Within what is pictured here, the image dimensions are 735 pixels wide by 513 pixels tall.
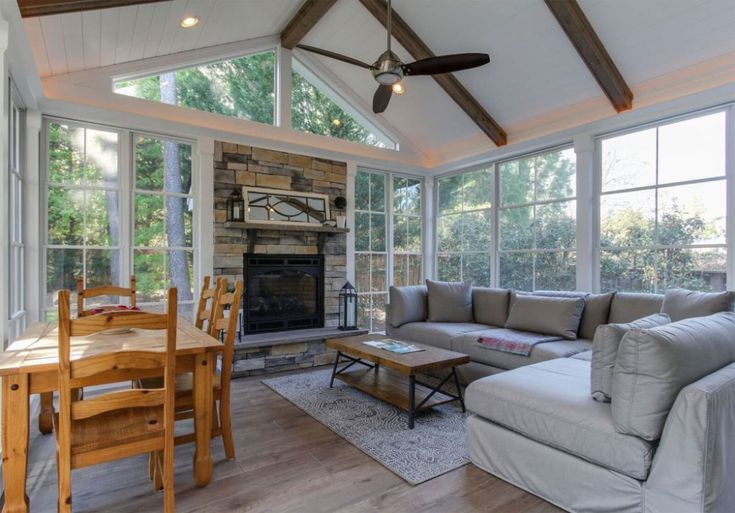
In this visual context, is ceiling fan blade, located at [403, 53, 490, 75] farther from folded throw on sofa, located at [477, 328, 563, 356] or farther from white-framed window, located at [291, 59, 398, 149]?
white-framed window, located at [291, 59, 398, 149]

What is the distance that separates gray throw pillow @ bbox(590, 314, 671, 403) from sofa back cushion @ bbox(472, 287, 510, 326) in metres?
2.36

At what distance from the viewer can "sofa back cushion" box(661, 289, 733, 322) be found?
289 centimetres

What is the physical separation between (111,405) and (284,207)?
3382 millimetres

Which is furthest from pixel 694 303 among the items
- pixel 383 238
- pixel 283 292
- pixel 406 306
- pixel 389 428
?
pixel 283 292

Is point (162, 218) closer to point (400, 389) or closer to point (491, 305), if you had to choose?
point (400, 389)

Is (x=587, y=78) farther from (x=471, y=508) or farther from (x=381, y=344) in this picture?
(x=471, y=508)

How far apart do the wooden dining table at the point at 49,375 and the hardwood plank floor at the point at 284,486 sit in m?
0.20

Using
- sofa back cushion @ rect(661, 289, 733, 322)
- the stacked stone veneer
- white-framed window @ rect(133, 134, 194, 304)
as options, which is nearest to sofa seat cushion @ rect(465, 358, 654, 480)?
sofa back cushion @ rect(661, 289, 733, 322)

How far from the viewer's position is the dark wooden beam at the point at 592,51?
135 inches

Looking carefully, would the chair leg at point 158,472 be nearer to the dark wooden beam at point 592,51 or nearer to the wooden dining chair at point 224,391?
the wooden dining chair at point 224,391

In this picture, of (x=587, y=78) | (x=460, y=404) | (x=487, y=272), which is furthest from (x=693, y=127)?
(x=460, y=404)

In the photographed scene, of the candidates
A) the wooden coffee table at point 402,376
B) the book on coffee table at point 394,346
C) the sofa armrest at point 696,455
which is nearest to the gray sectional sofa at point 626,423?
the sofa armrest at point 696,455

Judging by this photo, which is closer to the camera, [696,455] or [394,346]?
[696,455]

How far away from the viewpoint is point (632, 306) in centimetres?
356
